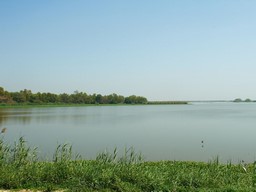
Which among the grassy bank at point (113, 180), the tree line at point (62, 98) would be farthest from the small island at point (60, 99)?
the grassy bank at point (113, 180)

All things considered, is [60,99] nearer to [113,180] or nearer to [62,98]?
[62,98]

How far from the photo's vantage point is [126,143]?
1822 cm

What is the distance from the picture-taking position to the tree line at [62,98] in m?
81.0

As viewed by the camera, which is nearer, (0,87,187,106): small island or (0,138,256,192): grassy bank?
(0,138,256,192): grassy bank

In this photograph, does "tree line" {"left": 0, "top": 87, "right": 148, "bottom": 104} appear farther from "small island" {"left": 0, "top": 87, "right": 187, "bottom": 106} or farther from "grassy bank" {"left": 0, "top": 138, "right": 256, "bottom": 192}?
"grassy bank" {"left": 0, "top": 138, "right": 256, "bottom": 192}

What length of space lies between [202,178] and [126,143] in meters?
11.7

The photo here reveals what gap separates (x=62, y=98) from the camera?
103 metres

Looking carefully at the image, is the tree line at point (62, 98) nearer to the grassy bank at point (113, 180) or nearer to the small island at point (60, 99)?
the small island at point (60, 99)

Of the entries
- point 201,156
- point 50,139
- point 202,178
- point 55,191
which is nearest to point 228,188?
point 202,178

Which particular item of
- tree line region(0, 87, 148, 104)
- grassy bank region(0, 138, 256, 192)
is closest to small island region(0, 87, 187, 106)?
tree line region(0, 87, 148, 104)

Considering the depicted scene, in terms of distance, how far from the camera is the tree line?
81.0 m

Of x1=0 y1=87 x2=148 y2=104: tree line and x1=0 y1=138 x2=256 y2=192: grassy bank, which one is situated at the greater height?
x1=0 y1=87 x2=148 y2=104: tree line

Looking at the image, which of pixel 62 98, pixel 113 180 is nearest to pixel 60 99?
pixel 62 98

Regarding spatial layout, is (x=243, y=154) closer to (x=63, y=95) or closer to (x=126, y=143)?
(x=126, y=143)
